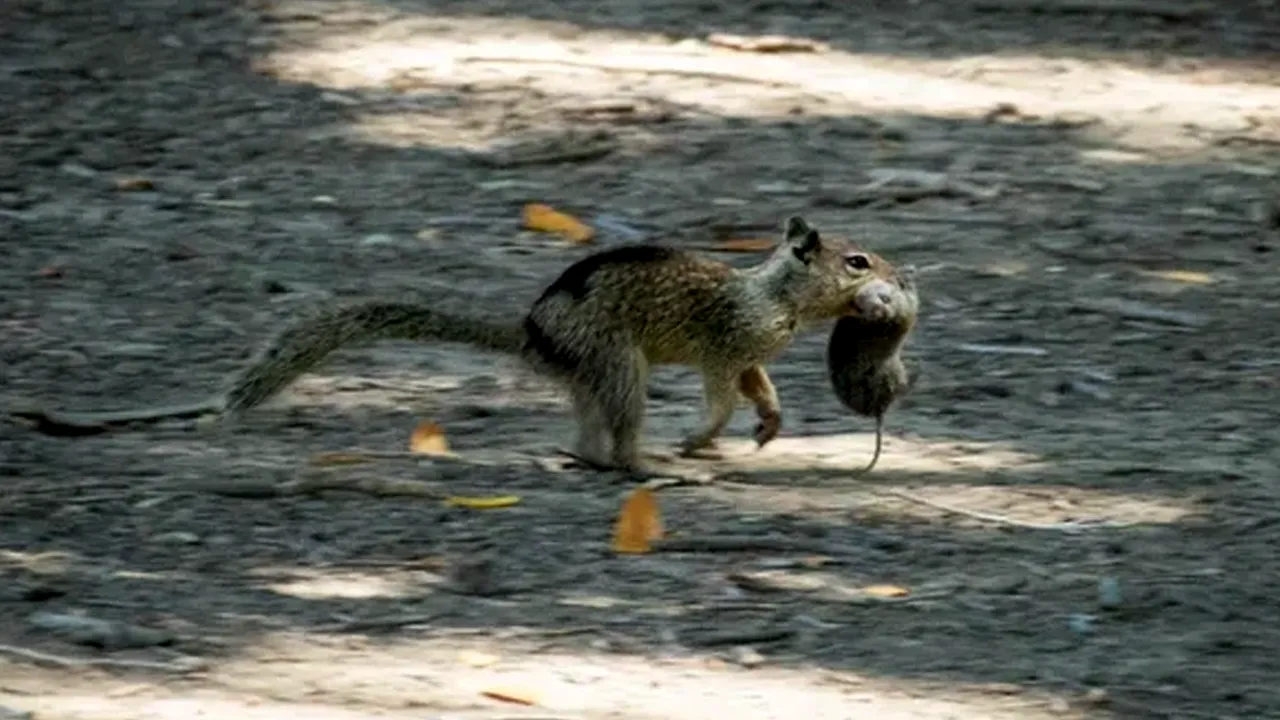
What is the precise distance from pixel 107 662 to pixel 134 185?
4.83m

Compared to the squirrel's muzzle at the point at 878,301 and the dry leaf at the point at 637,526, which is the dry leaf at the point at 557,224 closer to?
the squirrel's muzzle at the point at 878,301

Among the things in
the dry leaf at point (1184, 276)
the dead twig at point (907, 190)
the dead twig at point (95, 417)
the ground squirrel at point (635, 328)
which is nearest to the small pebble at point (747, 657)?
the ground squirrel at point (635, 328)

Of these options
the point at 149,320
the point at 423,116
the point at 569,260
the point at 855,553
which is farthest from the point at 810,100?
the point at 855,553

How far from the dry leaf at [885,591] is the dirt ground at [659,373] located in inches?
1.3

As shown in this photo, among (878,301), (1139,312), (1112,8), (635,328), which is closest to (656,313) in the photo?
(635,328)

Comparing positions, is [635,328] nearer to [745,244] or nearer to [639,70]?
[745,244]

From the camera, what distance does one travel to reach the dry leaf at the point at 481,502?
6336mm

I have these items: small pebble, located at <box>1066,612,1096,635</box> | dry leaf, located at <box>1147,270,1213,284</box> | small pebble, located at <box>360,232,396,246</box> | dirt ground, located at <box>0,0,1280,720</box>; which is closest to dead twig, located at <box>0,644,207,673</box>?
dirt ground, located at <box>0,0,1280,720</box>

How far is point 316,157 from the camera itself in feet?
33.6

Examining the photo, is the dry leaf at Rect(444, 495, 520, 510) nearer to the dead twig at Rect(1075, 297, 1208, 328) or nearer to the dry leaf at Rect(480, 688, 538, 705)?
the dry leaf at Rect(480, 688, 538, 705)

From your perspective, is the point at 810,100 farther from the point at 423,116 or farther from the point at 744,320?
the point at 744,320

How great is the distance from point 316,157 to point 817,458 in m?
3.75

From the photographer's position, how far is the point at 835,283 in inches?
263

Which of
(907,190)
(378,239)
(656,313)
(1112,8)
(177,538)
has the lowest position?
(177,538)
